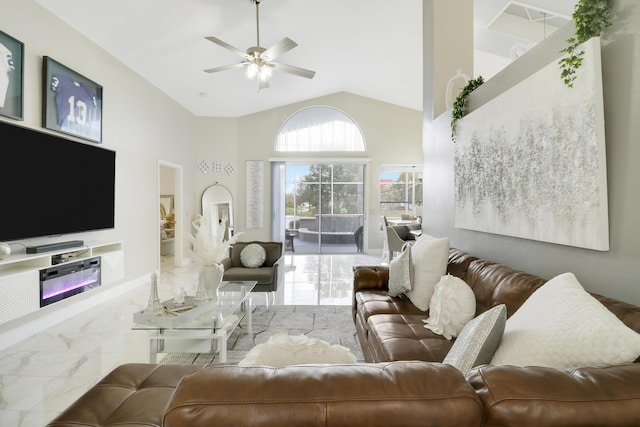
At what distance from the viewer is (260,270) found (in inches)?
156

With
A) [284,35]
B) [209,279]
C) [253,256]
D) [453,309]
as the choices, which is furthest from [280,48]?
[453,309]

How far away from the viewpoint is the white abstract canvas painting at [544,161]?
1553mm

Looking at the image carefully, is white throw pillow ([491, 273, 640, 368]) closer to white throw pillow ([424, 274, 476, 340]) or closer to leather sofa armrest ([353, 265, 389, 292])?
white throw pillow ([424, 274, 476, 340])

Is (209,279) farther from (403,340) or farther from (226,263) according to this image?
(403,340)

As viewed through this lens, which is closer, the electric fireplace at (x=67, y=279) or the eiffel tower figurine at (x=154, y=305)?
the eiffel tower figurine at (x=154, y=305)

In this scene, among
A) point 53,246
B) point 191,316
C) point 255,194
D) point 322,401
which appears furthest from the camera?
point 255,194

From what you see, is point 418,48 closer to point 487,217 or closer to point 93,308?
point 487,217

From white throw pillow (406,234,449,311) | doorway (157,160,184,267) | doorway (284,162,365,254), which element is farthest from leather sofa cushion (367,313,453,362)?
doorway (284,162,365,254)

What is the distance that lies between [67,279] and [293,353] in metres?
3.34

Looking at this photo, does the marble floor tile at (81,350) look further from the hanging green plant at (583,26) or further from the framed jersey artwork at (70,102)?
the hanging green plant at (583,26)

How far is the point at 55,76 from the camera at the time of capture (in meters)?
3.41

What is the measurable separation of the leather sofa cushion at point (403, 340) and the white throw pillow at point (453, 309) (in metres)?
0.06

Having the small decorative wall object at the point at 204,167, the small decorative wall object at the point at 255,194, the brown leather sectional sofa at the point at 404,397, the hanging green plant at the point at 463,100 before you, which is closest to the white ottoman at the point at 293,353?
the brown leather sectional sofa at the point at 404,397

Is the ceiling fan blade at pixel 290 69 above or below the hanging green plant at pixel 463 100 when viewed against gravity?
above
